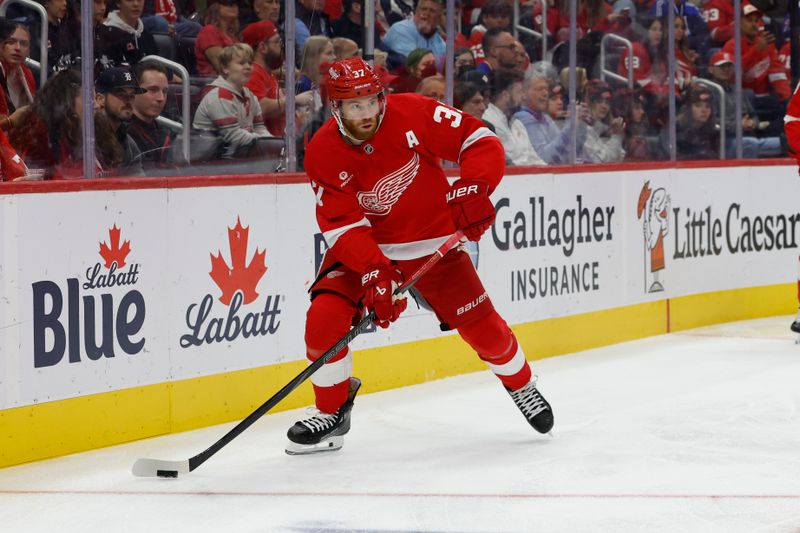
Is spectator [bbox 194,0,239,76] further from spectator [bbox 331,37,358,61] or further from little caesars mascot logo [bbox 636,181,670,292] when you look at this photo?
little caesars mascot logo [bbox 636,181,670,292]

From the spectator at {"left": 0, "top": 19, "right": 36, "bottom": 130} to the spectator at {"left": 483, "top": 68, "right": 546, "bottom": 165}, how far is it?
259 cm

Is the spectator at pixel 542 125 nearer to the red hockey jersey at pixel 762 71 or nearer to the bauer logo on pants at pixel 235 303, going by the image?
the red hockey jersey at pixel 762 71

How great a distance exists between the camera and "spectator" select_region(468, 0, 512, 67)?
614 centimetres

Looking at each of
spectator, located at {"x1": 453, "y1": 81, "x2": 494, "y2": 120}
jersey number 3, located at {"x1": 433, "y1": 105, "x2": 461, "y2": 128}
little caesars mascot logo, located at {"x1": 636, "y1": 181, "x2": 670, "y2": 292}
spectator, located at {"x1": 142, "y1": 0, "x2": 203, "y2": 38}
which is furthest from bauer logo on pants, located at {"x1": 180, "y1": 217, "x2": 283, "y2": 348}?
little caesars mascot logo, located at {"x1": 636, "y1": 181, "x2": 670, "y2": 292}

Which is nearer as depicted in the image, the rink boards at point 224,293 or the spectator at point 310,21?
the rink boards at point 224,293

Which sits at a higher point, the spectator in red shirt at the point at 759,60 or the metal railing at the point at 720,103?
the spectator in red shirt at the point at 759,60

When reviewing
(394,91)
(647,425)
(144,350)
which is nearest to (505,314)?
(394,91)

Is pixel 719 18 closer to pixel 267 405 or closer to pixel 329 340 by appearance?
pixel 329 340

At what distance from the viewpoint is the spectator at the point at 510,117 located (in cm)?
624

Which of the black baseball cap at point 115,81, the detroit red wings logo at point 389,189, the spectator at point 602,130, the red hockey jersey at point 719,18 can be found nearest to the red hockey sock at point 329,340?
the detroit red wings logo at point 389,189

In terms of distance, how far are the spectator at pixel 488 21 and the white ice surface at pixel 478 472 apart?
165 centimetres

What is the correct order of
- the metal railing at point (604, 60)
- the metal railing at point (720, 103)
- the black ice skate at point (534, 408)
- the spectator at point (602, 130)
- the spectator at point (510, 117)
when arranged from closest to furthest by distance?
the black ice skate at point (534, 408), the spectator at point (510, 117), the spectator at point (602, 130), the metal railing at point (604, 60), the metal railing at point (720, 103)

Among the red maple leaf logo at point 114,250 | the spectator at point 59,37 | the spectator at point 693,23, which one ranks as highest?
the spectator at point 693,23

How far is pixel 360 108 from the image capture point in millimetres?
3887
